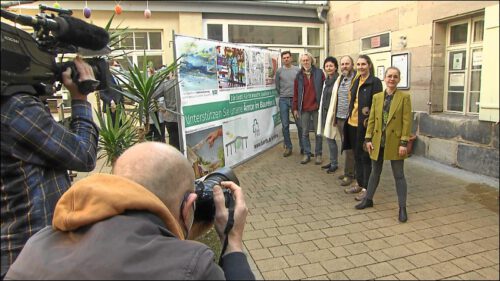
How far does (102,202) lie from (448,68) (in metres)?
7.09

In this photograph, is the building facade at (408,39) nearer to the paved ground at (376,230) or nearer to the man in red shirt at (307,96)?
the paved ground at (376,230)

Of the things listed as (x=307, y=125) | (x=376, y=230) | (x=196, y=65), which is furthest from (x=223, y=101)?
(x=376, y=230)

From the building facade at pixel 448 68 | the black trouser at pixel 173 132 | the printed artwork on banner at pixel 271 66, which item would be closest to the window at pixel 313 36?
the building facade at pixel 448 68

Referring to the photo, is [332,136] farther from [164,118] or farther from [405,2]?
[405,2]

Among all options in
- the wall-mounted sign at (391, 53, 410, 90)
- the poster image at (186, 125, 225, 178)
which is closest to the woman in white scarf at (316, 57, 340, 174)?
the poster image at (186, 125, 225, 178)

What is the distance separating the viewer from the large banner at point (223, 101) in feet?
16.2

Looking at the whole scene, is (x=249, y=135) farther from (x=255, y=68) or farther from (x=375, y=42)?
(x=375, y=42)

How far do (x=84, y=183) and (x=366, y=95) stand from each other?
4162 mm

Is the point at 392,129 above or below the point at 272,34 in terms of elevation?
below

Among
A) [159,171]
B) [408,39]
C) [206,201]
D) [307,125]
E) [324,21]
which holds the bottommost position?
[307,125]

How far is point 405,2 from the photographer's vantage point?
7242 mm

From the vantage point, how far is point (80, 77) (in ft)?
5.26

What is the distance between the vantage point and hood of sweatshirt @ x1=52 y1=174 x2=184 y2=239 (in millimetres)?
897

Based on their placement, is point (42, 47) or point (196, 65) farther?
point (196, 65)
